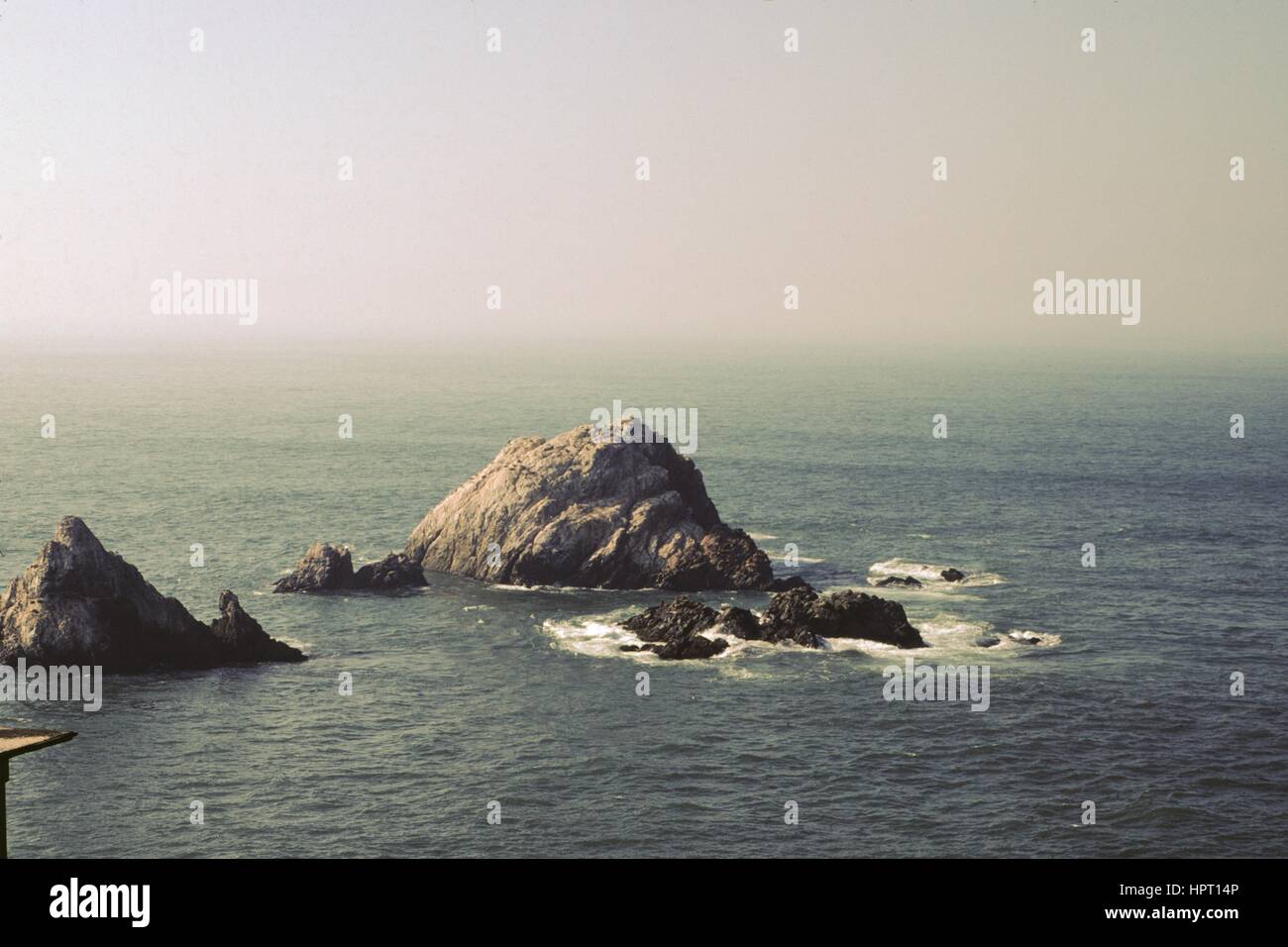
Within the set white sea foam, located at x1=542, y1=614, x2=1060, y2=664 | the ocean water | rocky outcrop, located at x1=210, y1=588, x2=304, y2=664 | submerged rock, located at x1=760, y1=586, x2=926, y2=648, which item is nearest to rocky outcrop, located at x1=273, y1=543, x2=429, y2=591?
the ocean water

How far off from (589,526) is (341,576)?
1778 cm

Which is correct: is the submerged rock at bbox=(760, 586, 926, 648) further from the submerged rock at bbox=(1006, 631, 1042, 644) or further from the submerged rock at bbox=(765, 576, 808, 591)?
the submerged rock at bbox=(765, 576, 808, 591)

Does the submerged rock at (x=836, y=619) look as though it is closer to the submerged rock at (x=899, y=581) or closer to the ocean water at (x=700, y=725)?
the ocean water at (x=700, y=725)

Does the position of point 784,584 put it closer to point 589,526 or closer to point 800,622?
point 800,622

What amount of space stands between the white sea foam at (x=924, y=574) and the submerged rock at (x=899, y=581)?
708 millimetres

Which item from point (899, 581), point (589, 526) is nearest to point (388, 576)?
point (589, 526)

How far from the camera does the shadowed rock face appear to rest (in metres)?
99.5

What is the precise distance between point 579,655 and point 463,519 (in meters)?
26.7

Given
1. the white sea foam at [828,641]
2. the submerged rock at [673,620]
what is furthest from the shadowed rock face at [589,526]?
the submerged rock at [673,620]

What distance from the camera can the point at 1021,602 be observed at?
95438 millimetres
